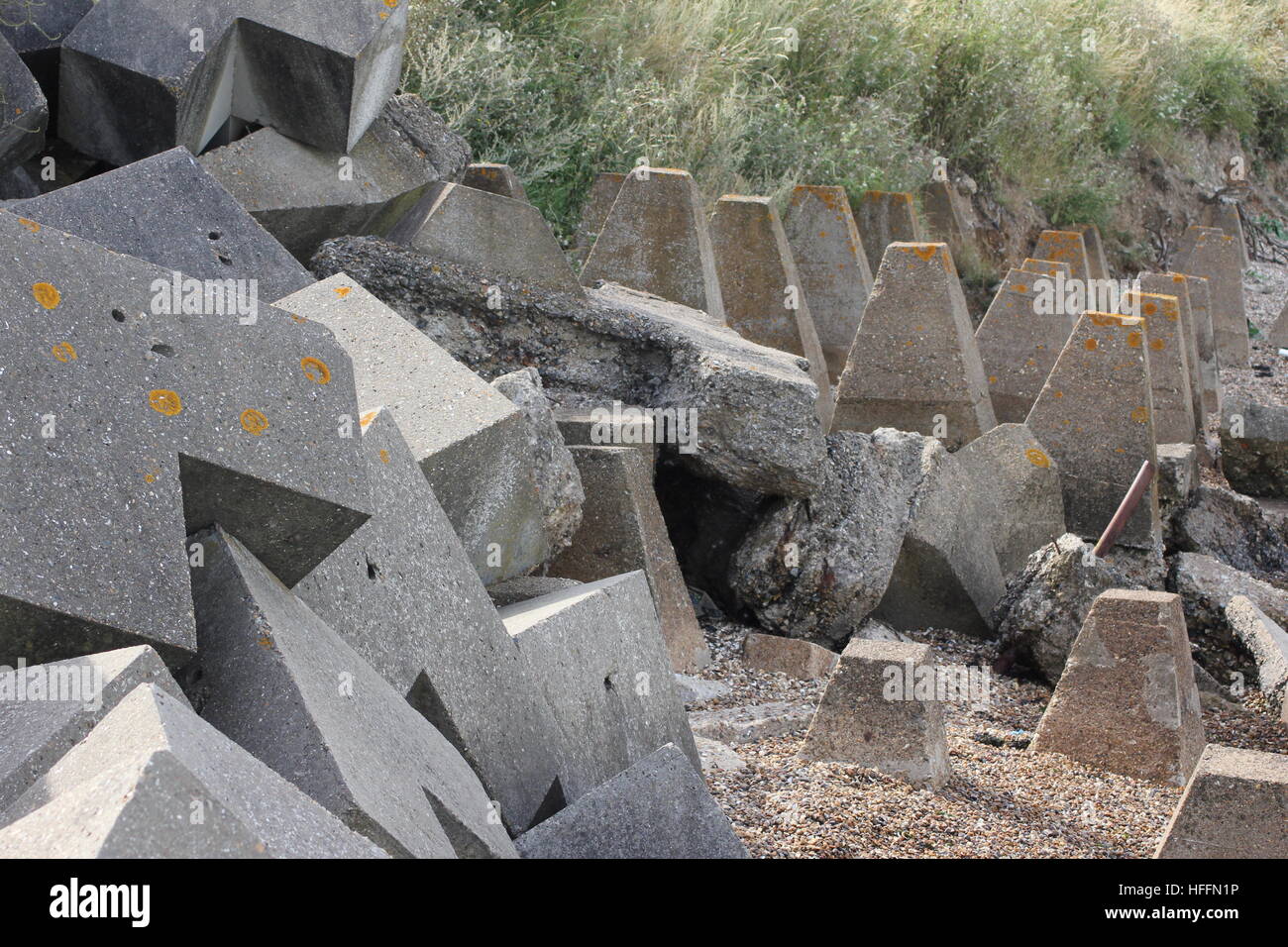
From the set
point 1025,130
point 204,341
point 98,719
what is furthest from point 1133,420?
point 1025,130

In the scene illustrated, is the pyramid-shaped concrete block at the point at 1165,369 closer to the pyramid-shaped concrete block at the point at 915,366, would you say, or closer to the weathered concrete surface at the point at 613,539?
the pyramid-shaped concrete block at the point at 915,366

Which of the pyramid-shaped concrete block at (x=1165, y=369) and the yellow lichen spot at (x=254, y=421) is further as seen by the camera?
the pyramid-shaped concrete block at (x=1165, y=369)

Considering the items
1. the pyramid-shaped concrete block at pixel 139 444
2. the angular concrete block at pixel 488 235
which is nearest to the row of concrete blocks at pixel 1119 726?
the pyramid-shaped concrete block at pixel 139 444

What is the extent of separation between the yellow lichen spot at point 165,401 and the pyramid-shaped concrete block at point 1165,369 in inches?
271

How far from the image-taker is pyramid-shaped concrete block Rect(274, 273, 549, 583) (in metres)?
3.60

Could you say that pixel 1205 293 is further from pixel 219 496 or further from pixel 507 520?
pixel 219 496

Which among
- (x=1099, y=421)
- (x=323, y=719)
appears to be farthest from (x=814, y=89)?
(x=323, y=719)

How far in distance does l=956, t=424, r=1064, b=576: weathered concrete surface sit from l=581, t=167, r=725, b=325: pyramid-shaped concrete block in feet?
5.05

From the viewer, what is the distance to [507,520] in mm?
3920

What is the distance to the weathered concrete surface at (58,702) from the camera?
187 centimetres

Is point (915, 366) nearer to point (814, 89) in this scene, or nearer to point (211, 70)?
point (211, 70)

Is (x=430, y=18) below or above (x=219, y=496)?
above

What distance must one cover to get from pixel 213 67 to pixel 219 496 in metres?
3.10

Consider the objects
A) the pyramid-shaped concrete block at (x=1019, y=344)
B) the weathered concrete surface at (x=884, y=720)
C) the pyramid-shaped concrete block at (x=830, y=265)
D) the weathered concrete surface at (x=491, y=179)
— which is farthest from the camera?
the pyramid-shaped concrete block at (x=830, y=265)
